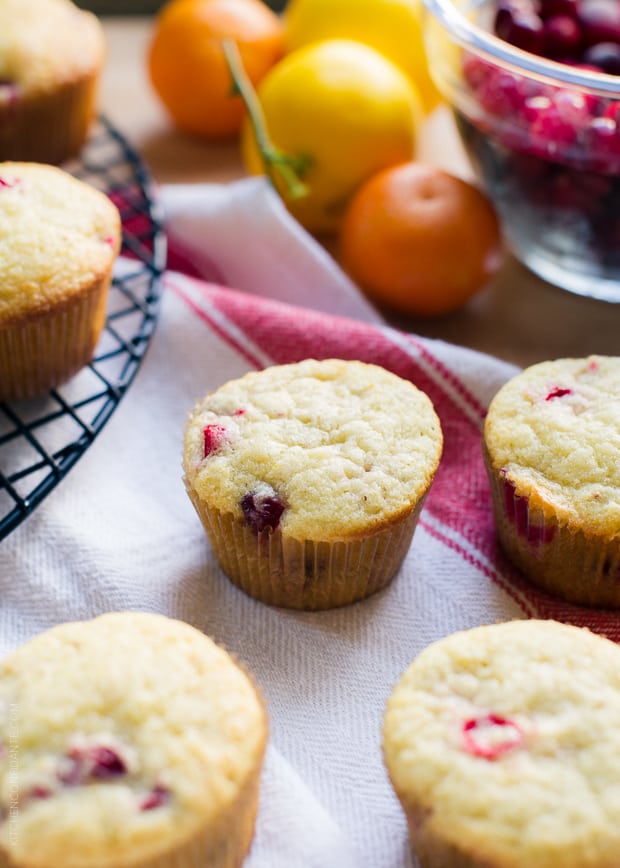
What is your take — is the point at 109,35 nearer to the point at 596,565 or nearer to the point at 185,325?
the point at 185,325

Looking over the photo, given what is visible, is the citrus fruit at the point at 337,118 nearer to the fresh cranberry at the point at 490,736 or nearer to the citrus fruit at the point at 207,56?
the citrus fruit at the point at 207,56

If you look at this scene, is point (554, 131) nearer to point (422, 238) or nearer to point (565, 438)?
point (422, 238)

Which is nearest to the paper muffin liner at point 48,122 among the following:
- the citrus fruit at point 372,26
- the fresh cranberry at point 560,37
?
the citrus fruit at point 372,26

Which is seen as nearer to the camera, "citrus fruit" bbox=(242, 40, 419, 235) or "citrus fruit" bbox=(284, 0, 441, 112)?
"citrus fruit" bbox=(242, 40, 419, 235)

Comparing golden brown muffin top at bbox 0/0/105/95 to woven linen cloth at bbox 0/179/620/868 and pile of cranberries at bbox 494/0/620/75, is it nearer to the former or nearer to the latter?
woven linen cloth at bbox 0/179/620/868

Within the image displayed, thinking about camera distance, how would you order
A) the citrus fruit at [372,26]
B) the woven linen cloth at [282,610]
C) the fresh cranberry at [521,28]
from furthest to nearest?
the citrus fruit at [372,26] < the fresh cranberry at [521,28] < the woven linen cloth at [282,610]

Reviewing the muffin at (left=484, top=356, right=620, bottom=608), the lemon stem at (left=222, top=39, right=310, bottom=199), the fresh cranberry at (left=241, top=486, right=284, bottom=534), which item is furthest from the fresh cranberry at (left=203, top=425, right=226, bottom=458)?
the lemon stem at (left=222, top=39, right=310, bottom=199)
